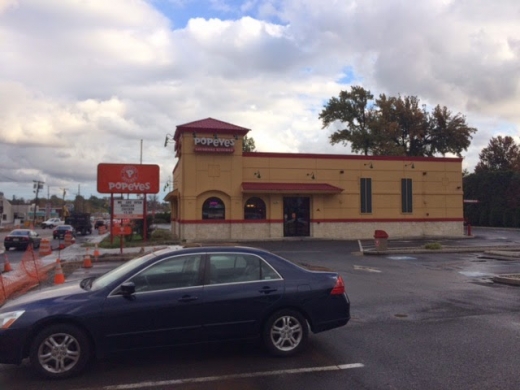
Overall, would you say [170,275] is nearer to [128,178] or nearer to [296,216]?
[128,178]

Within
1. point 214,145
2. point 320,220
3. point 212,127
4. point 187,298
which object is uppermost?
point 212,127

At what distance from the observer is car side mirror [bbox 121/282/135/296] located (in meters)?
5.61

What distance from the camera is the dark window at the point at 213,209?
104ft

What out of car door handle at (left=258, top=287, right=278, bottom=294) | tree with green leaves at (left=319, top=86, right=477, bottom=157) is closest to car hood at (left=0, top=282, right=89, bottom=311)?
car door handle at (left=258, top=287, right=278, bottom=294)

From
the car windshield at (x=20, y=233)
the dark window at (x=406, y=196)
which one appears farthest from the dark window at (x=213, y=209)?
the dark window at (x=406, y=196)

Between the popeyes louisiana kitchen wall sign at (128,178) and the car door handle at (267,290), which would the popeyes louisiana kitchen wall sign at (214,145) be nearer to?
the popeyes louisiana kitchen wall sign at (128,178)

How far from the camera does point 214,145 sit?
3133 centimetres

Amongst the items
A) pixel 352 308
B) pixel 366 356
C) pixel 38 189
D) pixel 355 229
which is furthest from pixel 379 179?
pixel 38 189

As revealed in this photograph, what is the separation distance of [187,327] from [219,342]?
484mm

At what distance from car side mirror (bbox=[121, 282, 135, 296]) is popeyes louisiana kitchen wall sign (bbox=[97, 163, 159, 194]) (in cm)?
2359

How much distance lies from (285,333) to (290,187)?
25.9 meters

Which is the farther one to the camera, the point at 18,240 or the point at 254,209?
→ the point at 254,209

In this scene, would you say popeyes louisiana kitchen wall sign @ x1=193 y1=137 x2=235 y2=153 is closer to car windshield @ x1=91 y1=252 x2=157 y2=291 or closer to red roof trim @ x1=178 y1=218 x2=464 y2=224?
red roof trim @ x1=178 y1=218 x2=464 y2=224

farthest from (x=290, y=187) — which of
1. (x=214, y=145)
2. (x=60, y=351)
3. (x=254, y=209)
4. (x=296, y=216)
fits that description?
(x=60, y=351)
